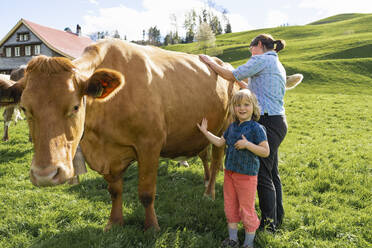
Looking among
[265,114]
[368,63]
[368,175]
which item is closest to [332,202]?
[368,175]

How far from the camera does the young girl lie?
3.24 metres

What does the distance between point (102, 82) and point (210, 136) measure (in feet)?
5.45

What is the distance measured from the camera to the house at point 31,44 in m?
32.9

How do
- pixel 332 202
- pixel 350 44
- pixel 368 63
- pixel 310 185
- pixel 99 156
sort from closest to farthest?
1. pixel 99 156
2. pixel 332 202
3. pixel 310 185
4. pixel 368 63
5. pixel 350 44

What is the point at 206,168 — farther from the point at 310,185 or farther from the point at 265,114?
the point at 265,114

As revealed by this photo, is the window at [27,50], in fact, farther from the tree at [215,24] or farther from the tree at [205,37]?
the tree at [215,24]

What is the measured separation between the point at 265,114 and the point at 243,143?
663 millimetres

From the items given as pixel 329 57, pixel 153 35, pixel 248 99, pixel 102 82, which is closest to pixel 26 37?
pixel 102 82

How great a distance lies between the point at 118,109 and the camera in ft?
10.8

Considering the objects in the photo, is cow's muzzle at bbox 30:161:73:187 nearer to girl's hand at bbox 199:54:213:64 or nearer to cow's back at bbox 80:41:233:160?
cow's back at bbox 80:41:233:160

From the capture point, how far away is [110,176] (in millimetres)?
3805

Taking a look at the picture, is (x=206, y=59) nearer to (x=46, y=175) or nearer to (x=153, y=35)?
(x=46, y=175)

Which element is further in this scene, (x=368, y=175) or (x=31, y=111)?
(x=368, y=175)

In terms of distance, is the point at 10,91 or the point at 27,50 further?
the point at 27,50
